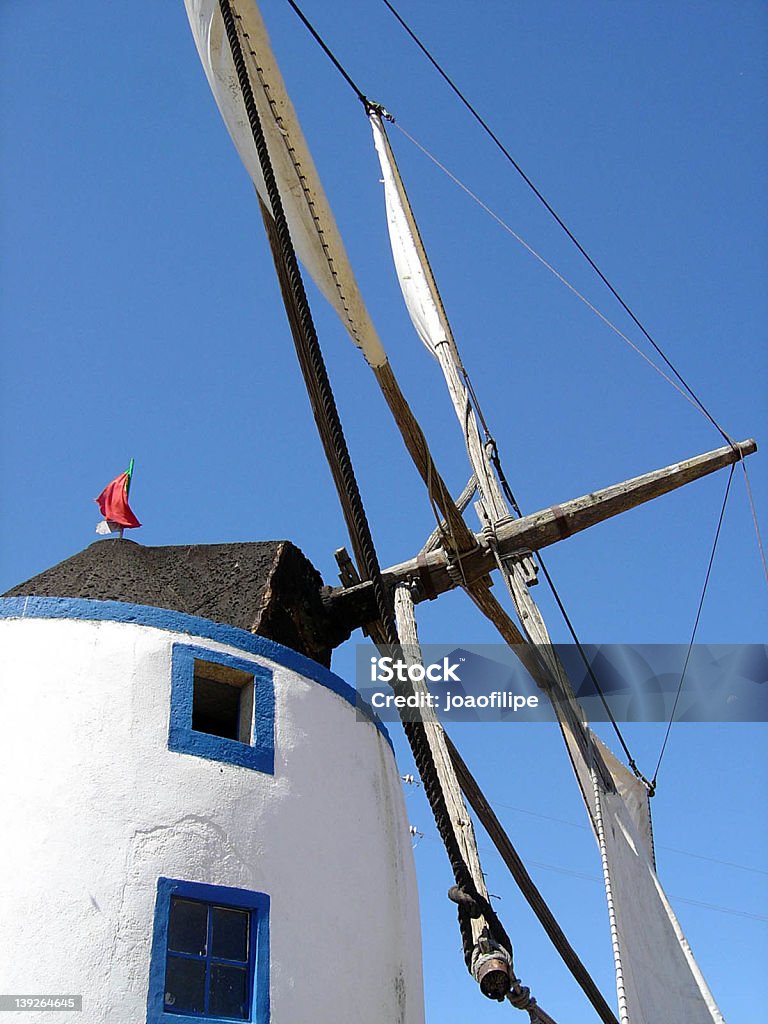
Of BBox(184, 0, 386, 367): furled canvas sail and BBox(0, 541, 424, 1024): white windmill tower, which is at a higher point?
BBox(184, 0, 386, 367): furled canvas sail

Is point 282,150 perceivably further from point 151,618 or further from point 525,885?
point 525,885

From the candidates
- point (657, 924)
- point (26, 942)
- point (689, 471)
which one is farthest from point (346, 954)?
point (689, 471)

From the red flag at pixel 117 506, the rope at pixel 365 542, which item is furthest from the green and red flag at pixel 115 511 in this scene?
the rope at pixel 365 542

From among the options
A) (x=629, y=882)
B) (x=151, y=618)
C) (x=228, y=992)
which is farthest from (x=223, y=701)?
(x=629, y=882)

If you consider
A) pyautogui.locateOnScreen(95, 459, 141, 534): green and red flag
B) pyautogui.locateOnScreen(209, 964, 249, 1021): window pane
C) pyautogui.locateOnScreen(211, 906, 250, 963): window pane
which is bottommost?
pyautogui.locateOnScreen(209, 964, 249, 1021): window pane

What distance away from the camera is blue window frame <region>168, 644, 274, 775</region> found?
6547 millimetres

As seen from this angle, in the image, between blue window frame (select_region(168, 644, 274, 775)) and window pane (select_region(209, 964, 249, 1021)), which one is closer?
window pane (select_region(209, 964, 249, 1021))

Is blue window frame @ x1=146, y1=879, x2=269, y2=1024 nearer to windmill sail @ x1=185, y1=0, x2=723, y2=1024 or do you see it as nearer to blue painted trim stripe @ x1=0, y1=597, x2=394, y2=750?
blue painted trim stripe @ x1=0, y1=597, x2=394, y2=750

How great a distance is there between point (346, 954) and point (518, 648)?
4.71 metres

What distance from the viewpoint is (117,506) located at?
9.34 metres

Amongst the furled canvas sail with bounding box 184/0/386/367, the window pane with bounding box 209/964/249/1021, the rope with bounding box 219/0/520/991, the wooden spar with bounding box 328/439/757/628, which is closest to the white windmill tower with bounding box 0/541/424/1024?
the window pane with bounding box 209/964/249/1021

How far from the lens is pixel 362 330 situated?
11.1 meters

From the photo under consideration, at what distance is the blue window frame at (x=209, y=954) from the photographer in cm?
576

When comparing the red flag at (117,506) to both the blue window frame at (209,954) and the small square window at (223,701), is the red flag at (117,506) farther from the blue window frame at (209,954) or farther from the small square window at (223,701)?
the blue window frame at (209,954)
